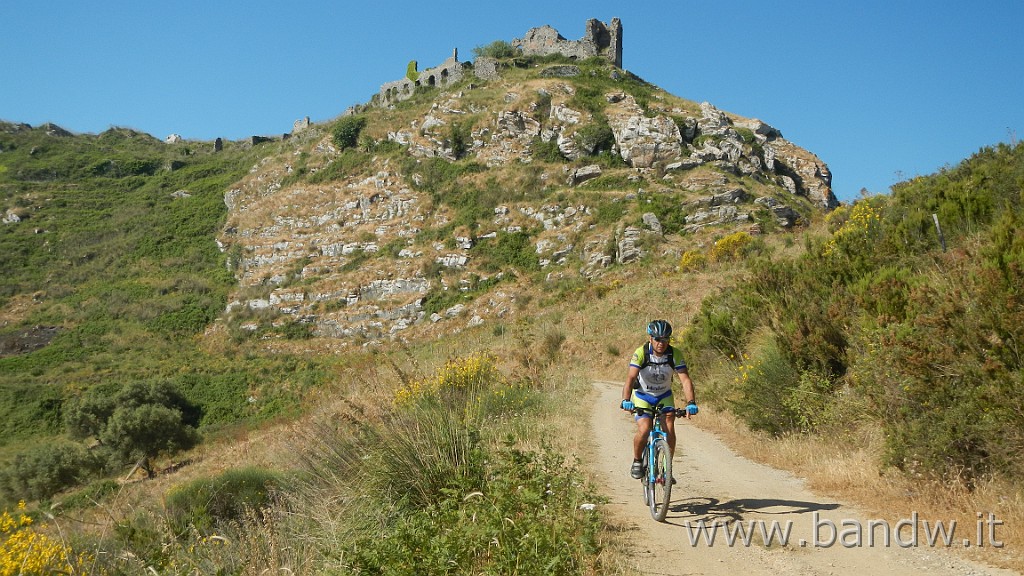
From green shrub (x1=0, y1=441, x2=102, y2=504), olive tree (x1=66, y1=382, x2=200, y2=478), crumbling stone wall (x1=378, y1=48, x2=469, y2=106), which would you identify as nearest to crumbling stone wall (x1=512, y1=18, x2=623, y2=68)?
crumbling stone wall (x1=378, y1=48, x2=469, y2=106)

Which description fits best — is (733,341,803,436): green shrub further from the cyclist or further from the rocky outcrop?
the rocky outcrop

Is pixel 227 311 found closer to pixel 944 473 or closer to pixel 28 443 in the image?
pixel 28 443

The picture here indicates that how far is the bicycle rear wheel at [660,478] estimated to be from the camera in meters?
5.05

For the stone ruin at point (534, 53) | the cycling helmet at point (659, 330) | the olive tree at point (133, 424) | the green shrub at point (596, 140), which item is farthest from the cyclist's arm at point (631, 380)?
the stone ruin at point (534, 53)

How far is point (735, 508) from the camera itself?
5332mm

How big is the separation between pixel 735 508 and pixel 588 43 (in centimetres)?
7104

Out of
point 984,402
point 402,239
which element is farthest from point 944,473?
point 402,239

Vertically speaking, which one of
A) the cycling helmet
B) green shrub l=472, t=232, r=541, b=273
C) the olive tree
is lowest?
the olive tree

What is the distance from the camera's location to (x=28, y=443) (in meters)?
Result: 32.8

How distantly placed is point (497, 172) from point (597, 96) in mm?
12448

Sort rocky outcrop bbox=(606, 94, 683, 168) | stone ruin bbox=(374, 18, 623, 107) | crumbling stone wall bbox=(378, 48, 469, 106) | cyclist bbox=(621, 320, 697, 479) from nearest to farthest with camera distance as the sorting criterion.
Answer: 1. cyclist bbox=(621, 320, 697, 479)
2. rocky outcrop bbox=(606, 94, 683, 168)
3. stone ruin bbox=(374, 18, 623, 107)
4. crumbling stone wall bbox=(378, 48, 469, 106)

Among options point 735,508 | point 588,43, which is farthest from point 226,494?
point 588,43

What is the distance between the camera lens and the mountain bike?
5.09 meters

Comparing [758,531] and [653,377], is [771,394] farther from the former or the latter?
[758,531]
